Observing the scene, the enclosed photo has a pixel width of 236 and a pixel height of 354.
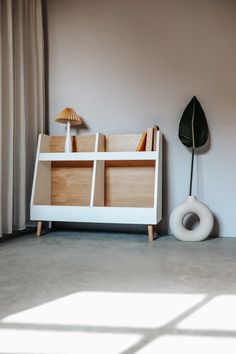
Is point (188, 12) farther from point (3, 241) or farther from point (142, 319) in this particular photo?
point (142, 319)

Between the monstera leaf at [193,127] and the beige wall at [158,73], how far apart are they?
0.11 m

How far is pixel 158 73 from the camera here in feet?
9.30

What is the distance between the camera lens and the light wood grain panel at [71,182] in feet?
9.41

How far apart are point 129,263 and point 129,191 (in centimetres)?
104

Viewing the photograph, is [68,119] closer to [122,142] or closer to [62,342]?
[122,142]

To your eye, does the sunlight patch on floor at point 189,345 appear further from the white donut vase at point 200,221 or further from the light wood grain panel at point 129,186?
the light wood grain panel at point 129,186

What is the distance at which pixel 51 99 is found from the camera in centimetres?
306

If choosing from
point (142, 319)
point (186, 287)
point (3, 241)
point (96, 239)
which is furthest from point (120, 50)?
point (142, 319)

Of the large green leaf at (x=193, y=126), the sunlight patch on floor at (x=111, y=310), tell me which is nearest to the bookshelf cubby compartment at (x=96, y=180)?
the large green leaf at (x=193, y=126)

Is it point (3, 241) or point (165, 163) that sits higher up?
point (165, 163)

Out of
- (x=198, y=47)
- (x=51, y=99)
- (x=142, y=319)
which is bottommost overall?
(x=142, y=319)

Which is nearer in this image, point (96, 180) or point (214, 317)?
point (214, 317)

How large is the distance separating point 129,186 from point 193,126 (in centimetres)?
71

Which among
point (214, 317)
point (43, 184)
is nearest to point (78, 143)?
point (43, 184)
